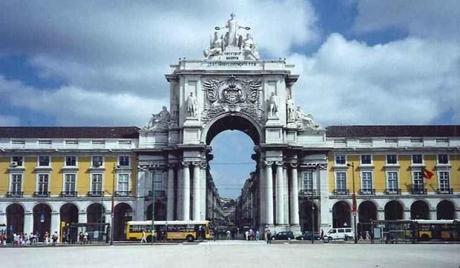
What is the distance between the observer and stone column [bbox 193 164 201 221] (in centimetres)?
8106

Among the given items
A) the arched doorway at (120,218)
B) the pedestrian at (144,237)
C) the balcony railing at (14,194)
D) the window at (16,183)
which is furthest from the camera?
the arched doorway at (120,218)

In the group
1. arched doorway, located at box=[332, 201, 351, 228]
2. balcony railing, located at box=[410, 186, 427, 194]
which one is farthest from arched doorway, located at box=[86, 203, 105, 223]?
balcony railing, located at box=[410, 186, 427, 194]

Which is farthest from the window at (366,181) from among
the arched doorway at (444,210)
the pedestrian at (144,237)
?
the pedestrian at (144,237)

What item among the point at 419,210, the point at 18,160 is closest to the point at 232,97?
the point at 419,210

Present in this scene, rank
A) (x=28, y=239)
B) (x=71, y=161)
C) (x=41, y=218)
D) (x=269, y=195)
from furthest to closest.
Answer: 1. (x=71, y=161)
2. (x=41, y=218)
3. (x=269, y=195)
4. (x=28, y=239)

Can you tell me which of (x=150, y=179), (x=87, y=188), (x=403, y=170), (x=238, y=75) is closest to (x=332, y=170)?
(x=403, y=170)

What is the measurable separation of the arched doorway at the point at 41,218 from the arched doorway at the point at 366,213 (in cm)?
4237

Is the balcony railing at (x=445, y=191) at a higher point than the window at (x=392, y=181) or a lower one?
lower

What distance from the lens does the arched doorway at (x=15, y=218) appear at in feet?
279

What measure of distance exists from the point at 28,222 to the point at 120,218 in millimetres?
12295

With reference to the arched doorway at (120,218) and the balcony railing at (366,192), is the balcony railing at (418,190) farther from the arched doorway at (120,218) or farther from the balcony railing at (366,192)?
the arched doorway at (120,218)

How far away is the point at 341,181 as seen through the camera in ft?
279

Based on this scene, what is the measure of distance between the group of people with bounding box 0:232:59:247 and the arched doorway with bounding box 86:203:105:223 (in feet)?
18.0

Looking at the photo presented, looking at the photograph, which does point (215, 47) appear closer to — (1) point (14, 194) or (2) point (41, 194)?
(2) point (41, 194)
